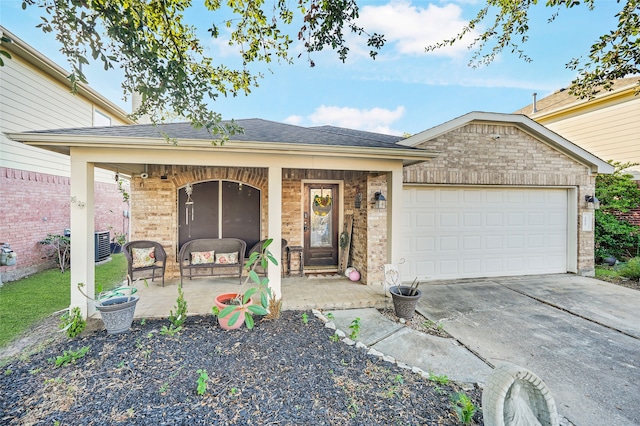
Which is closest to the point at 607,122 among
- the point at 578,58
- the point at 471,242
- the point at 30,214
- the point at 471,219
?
the point at 578,58

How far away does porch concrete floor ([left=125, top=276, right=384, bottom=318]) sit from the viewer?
4.25m

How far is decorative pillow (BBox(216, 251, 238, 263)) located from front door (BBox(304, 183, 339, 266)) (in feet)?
5.58

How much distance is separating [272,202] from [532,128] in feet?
20.0

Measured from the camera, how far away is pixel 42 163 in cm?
695

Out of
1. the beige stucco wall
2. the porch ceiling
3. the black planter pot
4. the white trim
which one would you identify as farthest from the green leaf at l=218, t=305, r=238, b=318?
the white trim

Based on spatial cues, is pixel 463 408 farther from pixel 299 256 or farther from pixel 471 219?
pixel 471 219

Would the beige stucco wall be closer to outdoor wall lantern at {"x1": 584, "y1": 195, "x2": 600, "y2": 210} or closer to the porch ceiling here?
outdoor wall lantern at {"x1": 584, "y1": 195, "x2": 600, "y2": 210}

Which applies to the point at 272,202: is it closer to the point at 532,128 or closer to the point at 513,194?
the point at 513,194

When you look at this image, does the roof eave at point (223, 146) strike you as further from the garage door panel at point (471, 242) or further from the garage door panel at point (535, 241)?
the garage door panel at point (535, 241)

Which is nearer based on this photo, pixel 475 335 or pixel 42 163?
pixel 475 335

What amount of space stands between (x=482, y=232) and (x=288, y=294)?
4582 millimetres

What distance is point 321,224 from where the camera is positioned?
261 inches

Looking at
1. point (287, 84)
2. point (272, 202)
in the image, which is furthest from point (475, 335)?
point (287, 84)

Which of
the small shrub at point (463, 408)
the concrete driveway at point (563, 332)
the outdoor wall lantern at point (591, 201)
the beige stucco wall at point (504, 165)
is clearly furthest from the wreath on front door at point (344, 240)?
the outdoor wall lantern at point (591, 201)
